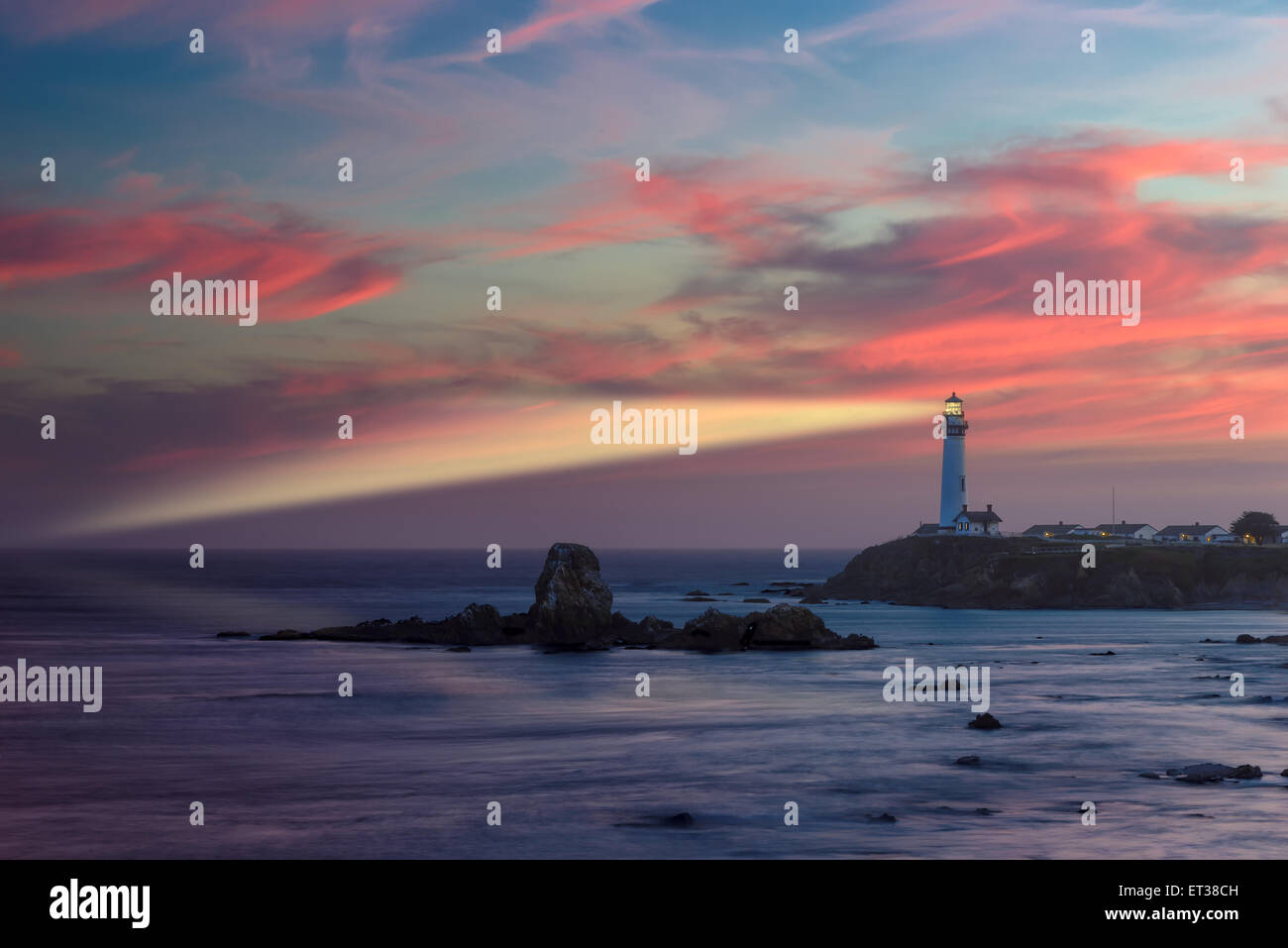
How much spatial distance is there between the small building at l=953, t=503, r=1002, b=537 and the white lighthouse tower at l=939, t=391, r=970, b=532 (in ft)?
2.09

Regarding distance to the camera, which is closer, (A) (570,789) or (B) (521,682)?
(A) (570,789)

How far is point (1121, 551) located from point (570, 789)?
381 feet

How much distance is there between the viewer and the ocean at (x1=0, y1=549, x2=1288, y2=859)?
97.9 feet

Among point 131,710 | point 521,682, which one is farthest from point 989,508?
point 131,710

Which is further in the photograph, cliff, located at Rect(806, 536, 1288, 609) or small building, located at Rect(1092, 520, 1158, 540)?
small building, located at Rect(1092, 520, 1158, 540)

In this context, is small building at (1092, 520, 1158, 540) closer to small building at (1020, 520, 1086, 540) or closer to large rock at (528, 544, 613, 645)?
small building at (1020, 520, 1086, 540)

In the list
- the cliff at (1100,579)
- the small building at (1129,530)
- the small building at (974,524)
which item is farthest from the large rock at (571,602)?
the small building at (1129,530)

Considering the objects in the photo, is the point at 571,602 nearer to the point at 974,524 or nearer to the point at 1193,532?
the point at 974,524

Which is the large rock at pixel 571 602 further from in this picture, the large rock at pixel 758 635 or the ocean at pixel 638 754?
the large rock at pixel 758 635

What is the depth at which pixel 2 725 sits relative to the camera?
5256cm

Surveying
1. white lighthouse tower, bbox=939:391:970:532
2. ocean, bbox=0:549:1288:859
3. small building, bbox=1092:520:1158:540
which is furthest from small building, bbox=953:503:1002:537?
ocean, bbox=0:549:1288:859

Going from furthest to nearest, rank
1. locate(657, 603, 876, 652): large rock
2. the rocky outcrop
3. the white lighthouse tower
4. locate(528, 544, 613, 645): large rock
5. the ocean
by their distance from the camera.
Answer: the white lighthouse tower
locate(528, 544, 613, 645): large rock
the rocky outcrop
locate(657, 603, 876, 652): large rock
the ocean

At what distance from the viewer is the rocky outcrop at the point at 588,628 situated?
278 feet
